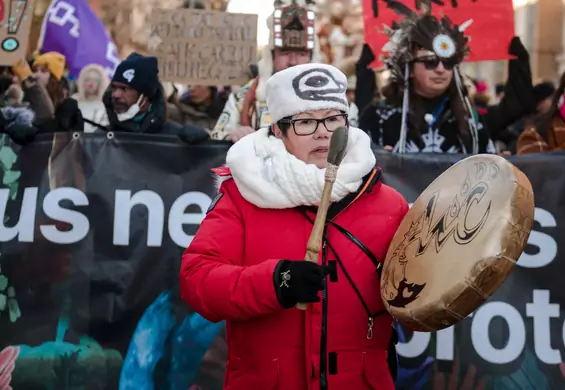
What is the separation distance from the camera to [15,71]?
8.27 meters

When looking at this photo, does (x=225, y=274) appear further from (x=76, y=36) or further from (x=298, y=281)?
(x=76, y=36)

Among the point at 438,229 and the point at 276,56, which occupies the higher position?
the point at 276,56

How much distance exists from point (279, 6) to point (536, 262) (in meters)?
2.43

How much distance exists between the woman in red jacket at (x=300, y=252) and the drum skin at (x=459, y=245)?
130 millimetres

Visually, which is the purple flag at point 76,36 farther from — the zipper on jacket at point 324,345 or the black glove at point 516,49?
the zipper on jacket at point 324,345

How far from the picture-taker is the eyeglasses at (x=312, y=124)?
3291 millimetres

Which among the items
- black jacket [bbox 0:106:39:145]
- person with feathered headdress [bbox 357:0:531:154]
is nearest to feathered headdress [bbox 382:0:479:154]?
person with feathered headdress [bbox 357:0:531:154]

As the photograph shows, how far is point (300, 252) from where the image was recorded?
318 centimetres

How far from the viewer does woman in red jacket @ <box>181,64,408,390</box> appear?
10.3 ft

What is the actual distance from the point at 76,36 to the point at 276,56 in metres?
3.62

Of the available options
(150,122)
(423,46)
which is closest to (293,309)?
(150,122)

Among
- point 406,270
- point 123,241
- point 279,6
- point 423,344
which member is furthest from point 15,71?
point 406,270

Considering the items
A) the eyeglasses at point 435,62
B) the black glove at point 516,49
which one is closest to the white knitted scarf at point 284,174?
the eyeglasses at point 435,62

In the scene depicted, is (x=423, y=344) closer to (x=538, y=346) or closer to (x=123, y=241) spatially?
(x=538, y=346)
